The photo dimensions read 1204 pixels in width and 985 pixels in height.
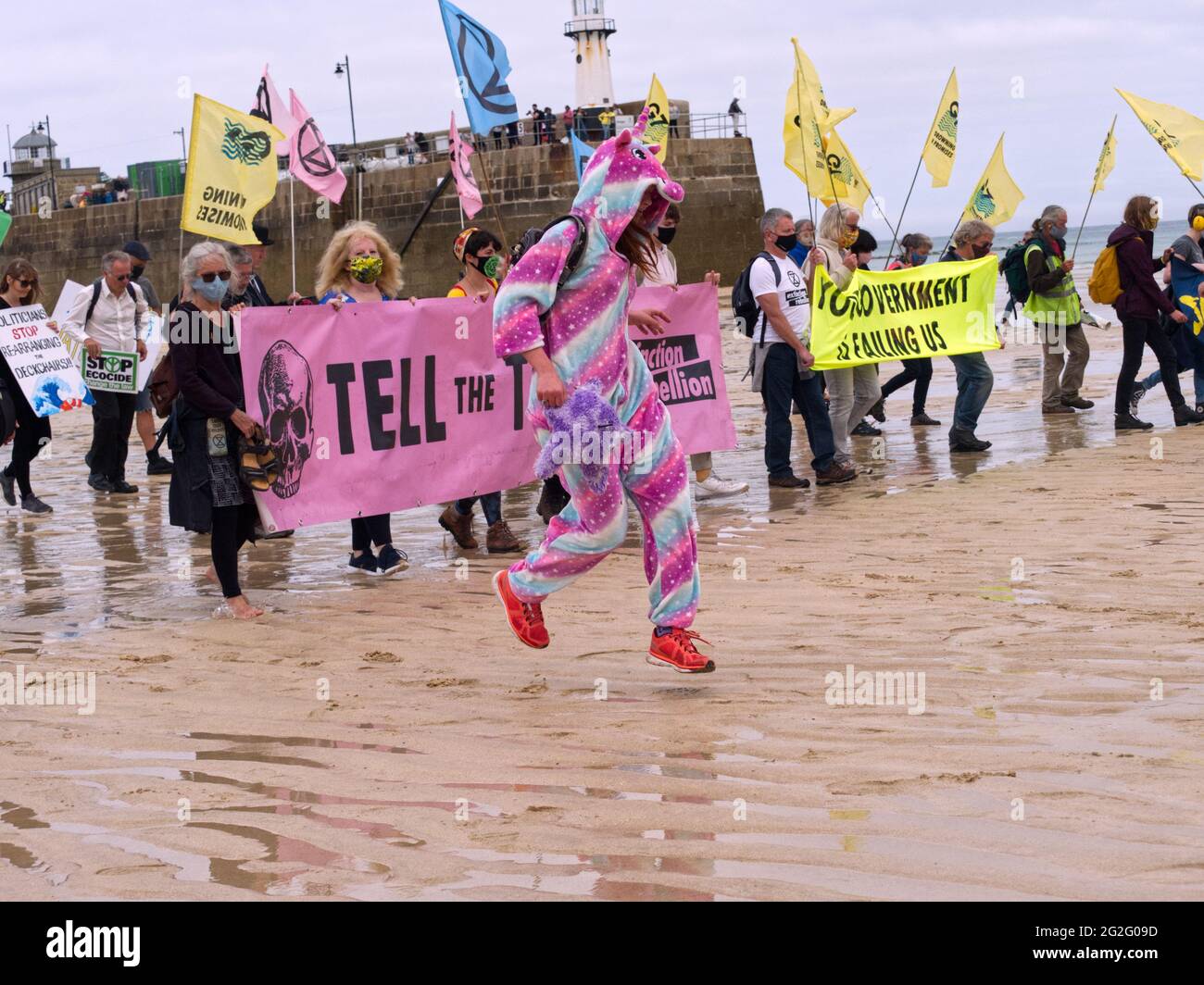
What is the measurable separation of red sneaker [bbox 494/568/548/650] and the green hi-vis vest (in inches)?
333

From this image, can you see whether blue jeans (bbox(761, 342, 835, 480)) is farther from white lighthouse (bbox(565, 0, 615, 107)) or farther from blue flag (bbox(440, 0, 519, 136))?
white lighthouse (bbox(565, 0, 615, 107))

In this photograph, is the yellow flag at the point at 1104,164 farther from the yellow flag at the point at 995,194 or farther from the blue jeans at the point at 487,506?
the blue jeans at the point at 487,506

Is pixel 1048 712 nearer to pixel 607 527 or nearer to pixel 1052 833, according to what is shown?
pixel 1052 833

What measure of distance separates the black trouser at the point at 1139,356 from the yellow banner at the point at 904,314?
41.0 inches

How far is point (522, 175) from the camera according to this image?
131 feet

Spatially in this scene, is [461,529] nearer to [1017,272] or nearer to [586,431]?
[586,431]

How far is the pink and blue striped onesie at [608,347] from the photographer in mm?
5078

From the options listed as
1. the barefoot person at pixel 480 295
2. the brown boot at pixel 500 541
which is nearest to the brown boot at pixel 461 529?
the barefoot person at pixel 480 295

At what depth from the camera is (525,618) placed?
548cm

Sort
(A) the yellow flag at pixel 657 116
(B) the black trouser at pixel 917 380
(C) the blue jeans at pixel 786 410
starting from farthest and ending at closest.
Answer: (A) the yellow flag at pixel 657 116, (B) the black trouser at pixel 917 380, (C) the blue jeans at pixel 786 410

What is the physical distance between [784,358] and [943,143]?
402 centimetres

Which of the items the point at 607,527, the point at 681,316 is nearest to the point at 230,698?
the point at 607,527

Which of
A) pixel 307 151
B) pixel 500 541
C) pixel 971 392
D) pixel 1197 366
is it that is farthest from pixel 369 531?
pixel 1197 366

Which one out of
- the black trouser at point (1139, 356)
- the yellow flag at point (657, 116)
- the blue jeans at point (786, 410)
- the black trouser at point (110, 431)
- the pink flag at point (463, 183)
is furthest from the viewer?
the yellow flag at point (657, 116)
